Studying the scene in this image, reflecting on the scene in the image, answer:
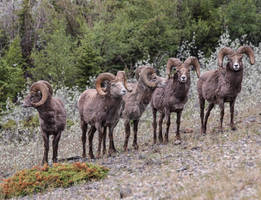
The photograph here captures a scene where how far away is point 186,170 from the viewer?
7.96 metres

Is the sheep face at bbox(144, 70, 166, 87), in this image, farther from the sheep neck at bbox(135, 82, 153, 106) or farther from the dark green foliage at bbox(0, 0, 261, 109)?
the dark green foliage at bbox(0, 0, 261, 109)

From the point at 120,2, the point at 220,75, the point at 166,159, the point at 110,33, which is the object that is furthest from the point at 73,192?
the point at 120,2

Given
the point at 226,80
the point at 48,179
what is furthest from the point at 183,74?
the point at 48,179

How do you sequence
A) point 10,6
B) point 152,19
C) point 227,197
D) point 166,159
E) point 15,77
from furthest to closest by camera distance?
point 10,6
point 152,19
point 15,77
point 166,159
point 227,197

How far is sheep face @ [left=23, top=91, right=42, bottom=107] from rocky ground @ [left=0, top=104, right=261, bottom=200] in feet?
8.37

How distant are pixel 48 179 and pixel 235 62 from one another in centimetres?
649

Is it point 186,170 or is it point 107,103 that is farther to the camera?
point 107,103

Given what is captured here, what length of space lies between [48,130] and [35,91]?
1215 mm

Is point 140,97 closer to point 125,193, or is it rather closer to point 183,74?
point 183,74

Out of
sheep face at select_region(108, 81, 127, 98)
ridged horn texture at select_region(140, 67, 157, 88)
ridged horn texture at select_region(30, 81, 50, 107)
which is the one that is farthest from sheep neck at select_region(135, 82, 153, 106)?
ridged horn texture at select_region(30, 81, 50, 107)

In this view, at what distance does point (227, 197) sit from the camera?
17.6 ft

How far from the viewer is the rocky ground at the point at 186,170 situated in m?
6.01

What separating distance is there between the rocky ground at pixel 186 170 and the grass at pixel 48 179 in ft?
0.79

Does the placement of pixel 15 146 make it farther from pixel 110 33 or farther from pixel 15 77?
pixel 110 33
